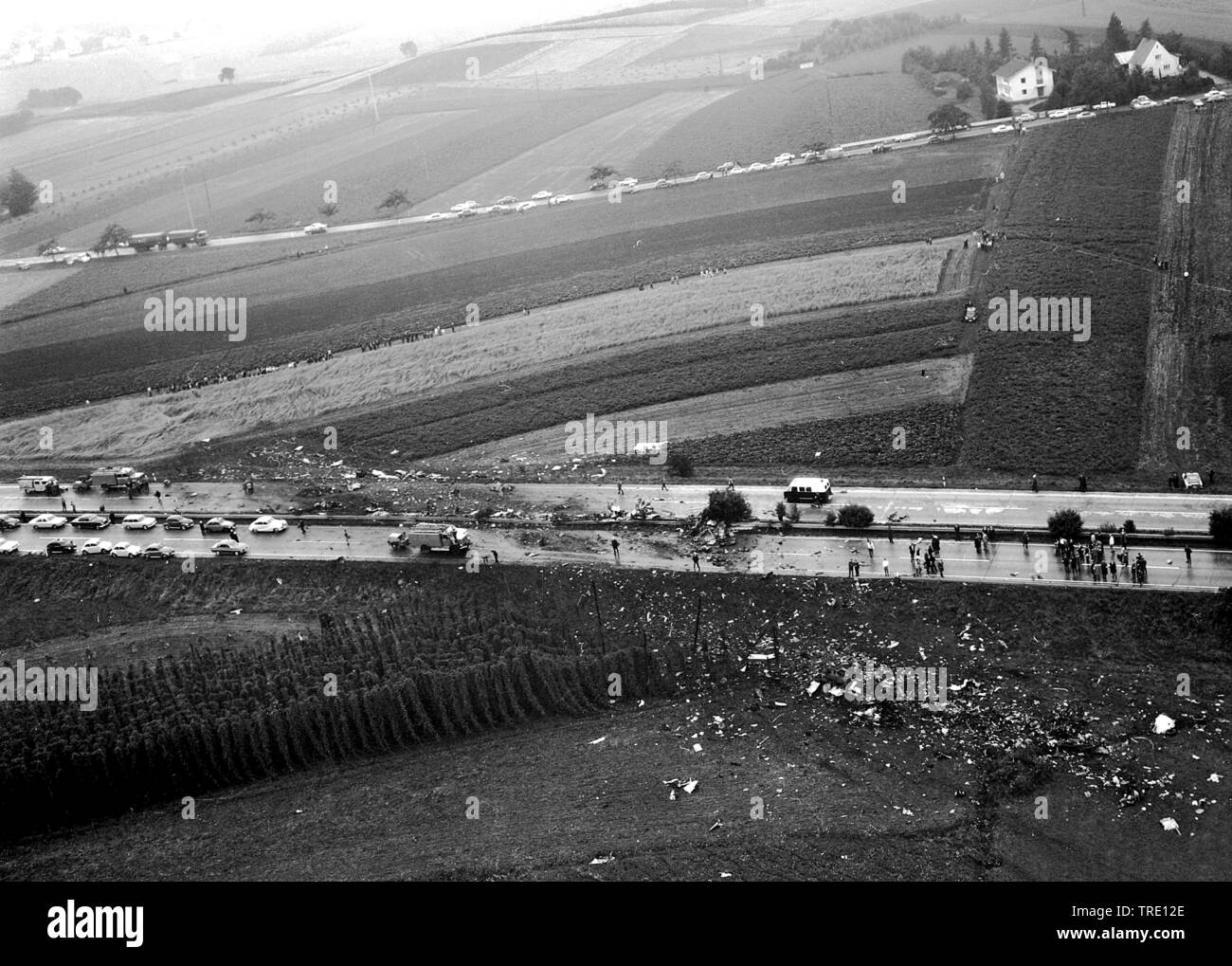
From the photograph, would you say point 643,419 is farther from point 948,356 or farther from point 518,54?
point 518,54

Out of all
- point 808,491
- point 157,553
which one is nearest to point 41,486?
point 157,553

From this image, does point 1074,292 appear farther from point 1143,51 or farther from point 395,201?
point 395,201

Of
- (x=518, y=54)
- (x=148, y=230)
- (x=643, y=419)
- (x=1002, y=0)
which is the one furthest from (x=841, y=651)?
(x=518, y=54)

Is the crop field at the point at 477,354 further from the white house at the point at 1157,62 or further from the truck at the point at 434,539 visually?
the white house at the point at 1157,62

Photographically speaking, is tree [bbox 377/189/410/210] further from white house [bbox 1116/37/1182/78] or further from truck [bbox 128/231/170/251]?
white house [bbox 1116/37/1182/78]

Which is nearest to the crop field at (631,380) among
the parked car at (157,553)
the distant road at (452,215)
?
the parked car at (157,553)

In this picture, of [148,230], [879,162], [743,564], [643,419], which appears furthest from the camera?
[148,230]
